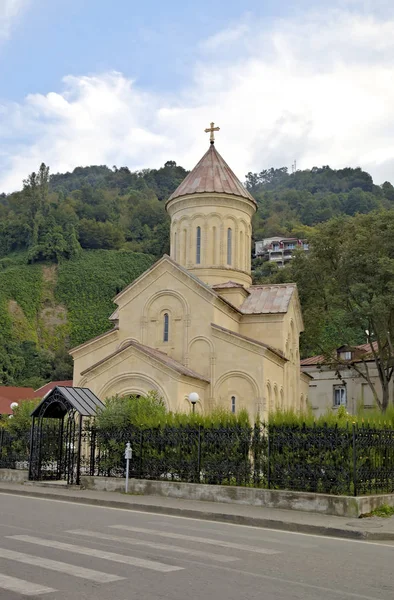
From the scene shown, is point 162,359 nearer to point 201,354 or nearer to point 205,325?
point 201,354

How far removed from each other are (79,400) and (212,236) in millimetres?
17027

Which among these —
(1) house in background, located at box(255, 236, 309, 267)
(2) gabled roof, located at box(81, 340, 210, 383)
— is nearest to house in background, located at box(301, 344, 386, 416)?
(2) gabled roof, located at box(81, 340, 210, 383)

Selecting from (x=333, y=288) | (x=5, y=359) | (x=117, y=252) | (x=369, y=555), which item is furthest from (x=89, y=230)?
(x=369, y=555)

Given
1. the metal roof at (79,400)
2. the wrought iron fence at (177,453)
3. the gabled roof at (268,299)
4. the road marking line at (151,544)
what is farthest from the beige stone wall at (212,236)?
the road marking line at (151,544)

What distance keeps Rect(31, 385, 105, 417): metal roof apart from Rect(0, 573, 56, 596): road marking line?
11.2 meters

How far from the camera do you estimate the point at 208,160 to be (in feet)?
118

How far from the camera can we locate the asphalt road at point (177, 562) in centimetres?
665

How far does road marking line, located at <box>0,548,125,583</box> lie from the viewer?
712 cm

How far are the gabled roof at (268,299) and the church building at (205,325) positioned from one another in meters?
0.05

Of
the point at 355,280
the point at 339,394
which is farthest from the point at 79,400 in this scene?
the point at 339,394

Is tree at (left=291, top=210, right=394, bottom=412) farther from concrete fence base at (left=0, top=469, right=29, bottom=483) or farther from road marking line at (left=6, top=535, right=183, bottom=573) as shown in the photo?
road marking line at (left=6, top=535, right=183, bottom=573)

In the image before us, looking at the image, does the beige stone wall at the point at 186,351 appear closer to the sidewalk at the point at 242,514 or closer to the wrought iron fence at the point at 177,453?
the wrought iron fence at the point at 177,453

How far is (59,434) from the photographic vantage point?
1998 cm

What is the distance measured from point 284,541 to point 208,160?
28.2 meters
